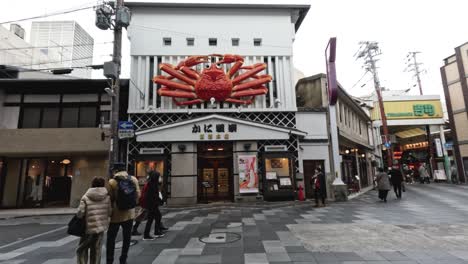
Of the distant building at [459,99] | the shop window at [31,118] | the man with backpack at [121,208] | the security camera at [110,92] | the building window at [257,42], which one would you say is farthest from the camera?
the distant building at [459,99]

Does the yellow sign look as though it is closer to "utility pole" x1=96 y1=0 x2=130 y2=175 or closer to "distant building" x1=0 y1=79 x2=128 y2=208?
"distant building" x1=0 y1=79 x2=128 y2=208

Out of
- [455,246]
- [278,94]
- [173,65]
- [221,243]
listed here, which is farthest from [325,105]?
[221,243]

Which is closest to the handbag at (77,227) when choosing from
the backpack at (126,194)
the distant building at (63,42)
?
the backpack at (126,194)

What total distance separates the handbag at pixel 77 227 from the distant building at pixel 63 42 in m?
16.8

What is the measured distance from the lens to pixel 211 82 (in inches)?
648

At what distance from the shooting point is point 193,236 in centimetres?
744

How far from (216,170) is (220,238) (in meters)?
9.27

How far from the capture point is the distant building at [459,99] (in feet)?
82.2

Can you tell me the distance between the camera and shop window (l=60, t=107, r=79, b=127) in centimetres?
1652

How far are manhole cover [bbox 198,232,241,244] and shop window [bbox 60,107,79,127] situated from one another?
44.9ft

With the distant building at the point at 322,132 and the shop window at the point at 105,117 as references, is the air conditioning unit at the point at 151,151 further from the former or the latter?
the distant building at the point at 322,132

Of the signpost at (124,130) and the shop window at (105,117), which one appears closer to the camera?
the signpost at (124,130)

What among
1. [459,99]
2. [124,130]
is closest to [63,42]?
[124,130]

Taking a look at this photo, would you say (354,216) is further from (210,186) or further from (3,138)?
(3,138)
